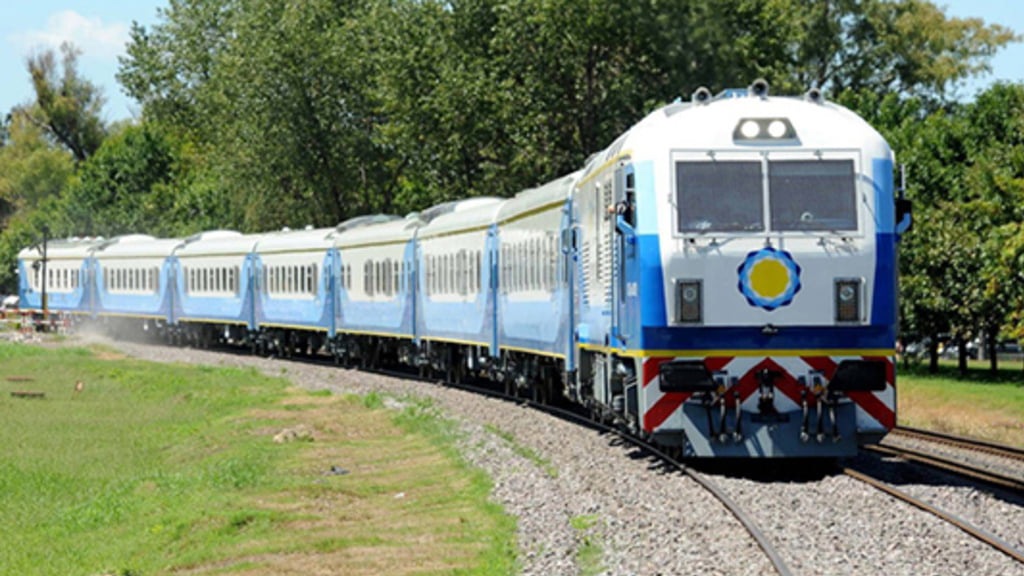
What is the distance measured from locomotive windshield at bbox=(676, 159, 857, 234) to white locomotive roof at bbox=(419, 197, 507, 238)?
12.2 metres

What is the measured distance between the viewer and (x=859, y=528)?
12828mm

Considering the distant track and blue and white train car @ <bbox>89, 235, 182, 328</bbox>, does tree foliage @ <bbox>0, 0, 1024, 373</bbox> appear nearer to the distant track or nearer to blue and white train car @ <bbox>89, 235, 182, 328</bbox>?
blue and white train car @ <bbox>89, 235, 182, 328</bbox>

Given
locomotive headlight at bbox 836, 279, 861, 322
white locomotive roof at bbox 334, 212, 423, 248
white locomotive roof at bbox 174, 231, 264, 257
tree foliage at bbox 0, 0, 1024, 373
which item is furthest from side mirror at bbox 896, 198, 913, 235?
white locomotive roof at bbox 174, 231, 264, 257

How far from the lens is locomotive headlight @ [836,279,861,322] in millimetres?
15703

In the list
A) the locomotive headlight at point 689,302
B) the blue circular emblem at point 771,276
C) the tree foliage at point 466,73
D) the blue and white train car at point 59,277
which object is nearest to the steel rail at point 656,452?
the locomotive headlight at point 689,302

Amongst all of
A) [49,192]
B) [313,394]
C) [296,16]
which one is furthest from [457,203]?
[49,192]

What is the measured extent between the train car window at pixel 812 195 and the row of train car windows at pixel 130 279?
138ft

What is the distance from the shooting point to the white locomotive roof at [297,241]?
4231 centimetres

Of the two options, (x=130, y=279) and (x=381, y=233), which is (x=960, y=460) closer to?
(x=381, y=233)

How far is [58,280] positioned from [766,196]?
54.5 m

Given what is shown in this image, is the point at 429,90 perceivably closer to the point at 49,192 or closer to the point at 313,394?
the point at 313,394

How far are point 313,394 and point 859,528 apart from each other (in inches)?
798

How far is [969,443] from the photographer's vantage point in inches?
797

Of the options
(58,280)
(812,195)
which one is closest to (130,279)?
(58,280)
